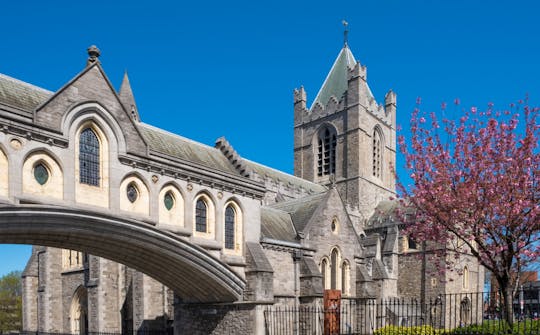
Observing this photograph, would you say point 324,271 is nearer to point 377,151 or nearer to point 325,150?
point 325,150

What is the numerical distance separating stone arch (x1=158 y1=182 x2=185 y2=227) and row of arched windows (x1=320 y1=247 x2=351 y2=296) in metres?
8.80

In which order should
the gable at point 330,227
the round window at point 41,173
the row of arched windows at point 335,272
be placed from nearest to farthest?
the round window at point 41,173, the gable at point 330,227, the row of arched windows at point 335,272

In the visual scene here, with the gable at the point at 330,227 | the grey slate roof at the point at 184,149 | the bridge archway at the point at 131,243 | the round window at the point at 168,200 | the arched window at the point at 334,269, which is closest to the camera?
the bridge archway at the point at 131,243

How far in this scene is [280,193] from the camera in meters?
38.6

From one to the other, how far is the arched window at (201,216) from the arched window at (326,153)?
35.2m

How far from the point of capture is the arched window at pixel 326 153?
52.1 m

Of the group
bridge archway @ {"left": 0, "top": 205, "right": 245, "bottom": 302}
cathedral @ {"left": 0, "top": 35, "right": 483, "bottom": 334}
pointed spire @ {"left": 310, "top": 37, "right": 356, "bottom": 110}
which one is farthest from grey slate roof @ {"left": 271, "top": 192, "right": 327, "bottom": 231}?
pointed spire @ {"left": 310, "top": 37, "right": 356, "bottom": 110}

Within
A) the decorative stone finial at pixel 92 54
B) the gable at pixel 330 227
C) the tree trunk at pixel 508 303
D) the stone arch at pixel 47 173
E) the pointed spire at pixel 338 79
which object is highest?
the pointed spire at pixel 338 79

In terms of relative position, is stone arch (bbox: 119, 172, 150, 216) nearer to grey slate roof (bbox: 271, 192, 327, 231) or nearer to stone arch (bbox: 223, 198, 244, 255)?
stone arch (bbox: 223, 198, 244, 255)

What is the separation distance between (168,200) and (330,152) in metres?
37.6

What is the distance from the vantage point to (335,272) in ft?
77.4

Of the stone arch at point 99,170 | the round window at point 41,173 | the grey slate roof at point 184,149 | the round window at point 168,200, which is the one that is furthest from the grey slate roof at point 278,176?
the round window at point 41,173

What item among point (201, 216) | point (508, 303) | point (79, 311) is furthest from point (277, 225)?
point (79, 311)

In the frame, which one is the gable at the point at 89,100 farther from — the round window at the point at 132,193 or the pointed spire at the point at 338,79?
the pointed spire at the point at 338,79
